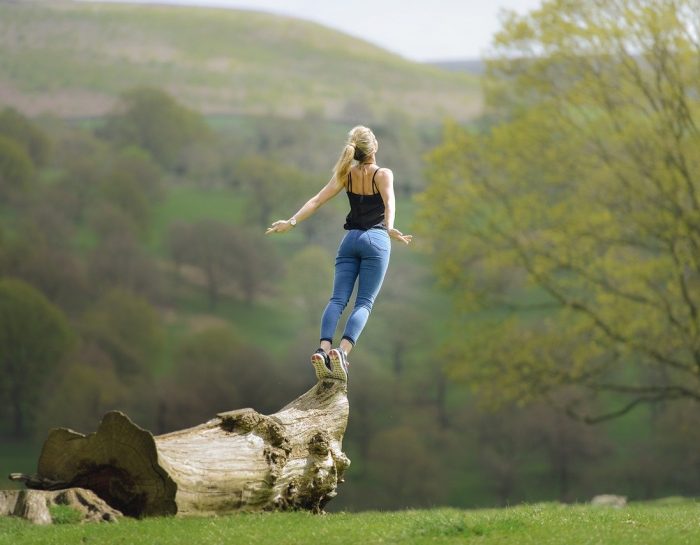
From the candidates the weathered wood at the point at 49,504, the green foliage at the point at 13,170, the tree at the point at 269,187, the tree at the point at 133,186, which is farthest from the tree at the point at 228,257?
the weathered wood at the point at 49,504

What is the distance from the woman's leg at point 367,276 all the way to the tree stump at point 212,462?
2.67ft

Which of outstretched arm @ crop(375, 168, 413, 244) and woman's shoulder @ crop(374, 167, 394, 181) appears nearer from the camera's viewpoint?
outstretched arm @ crop(375, 168, 413, 244)

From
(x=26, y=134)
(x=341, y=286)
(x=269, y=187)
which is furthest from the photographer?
(x=269, y=187)

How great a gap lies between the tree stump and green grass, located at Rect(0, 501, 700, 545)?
34 cm

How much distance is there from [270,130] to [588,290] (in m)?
37.9

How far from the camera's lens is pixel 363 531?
11.0 metres

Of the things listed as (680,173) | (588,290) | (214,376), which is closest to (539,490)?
(214,376)

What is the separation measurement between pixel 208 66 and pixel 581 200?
42945 mm

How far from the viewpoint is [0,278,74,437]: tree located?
49.4m

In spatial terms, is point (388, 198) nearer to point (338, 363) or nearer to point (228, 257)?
point (338, 363)

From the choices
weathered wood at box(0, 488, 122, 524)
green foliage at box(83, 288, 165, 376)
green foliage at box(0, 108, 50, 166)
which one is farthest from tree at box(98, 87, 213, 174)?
weathered wood at box(0, 488, 122, 524)

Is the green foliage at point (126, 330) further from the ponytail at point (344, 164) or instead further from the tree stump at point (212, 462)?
the ponytail at point (344, 164)

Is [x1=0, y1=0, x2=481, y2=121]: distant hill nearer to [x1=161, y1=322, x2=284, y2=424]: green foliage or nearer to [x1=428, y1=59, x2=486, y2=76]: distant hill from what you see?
[x1=428, y1=59, x2=486, y2=76]: distant hill

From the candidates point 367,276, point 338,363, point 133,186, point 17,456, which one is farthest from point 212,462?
point 133,186
